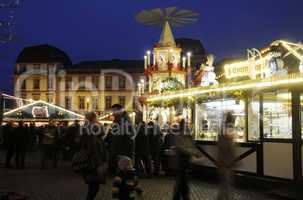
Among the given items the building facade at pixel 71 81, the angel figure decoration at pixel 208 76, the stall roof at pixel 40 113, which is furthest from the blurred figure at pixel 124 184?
the building facade at pixel 71 81

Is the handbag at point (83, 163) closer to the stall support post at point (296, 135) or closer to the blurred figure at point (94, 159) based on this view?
the blurred figure at point (94, 159)

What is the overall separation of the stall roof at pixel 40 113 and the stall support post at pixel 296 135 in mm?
26060

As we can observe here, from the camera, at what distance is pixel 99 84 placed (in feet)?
247

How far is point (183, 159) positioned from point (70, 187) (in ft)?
16.5

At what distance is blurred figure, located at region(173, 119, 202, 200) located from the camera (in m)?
8.82

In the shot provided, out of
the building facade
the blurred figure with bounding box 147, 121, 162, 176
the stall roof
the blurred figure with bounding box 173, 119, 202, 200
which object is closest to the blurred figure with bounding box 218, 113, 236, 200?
the blurred figure with bounding box 173, 119, 202, 200

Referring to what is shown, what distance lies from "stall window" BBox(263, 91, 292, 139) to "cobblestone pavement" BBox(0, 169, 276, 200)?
1.70 m

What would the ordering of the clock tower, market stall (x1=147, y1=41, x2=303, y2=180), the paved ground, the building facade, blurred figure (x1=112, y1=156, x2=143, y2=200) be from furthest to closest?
the building facade → the clock tower → market stall (x1=147, y1=41, x2=303, y2=180) → the paved ground → blurred figure (x1=112, y1=156, x2=143, y2=200)

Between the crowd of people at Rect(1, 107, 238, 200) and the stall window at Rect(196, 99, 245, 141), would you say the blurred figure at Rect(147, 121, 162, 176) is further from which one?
the stall window at Rect(196, 99, 245, 141)

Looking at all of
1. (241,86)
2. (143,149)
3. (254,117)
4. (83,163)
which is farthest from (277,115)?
(83,163)

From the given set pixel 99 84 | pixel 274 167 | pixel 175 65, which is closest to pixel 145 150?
pixel 274 167

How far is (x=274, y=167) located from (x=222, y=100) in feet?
12.3

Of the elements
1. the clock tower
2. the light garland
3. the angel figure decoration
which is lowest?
the light garland

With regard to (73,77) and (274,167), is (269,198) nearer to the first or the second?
(274,167)
